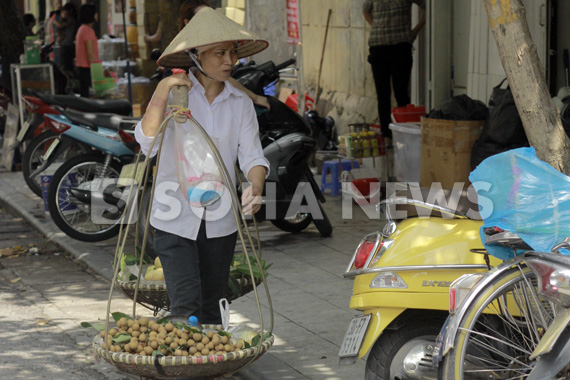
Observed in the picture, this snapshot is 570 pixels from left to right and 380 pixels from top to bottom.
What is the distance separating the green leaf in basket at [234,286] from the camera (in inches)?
198

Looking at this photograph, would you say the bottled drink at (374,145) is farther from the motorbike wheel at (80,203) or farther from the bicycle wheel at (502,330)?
the bicycle wheel at (502,330)

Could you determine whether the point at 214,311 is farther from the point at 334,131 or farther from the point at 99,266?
the point at 334,131

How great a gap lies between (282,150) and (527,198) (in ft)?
14.2

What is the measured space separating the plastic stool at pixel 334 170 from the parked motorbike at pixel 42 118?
7.29 feet

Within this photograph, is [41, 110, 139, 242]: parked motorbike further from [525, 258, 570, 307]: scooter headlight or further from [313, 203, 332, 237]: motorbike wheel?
[525, 258, 570, 307]: scooter headlight

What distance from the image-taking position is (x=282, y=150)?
25.5 ft

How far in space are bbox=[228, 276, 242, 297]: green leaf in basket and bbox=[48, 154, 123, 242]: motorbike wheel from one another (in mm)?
3488

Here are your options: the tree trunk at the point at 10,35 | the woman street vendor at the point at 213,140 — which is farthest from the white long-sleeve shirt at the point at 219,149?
the tree trunk at the point at 10,35

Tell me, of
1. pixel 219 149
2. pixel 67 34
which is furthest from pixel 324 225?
pixel 67 34

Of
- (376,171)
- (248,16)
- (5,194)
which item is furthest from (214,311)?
(248,16)

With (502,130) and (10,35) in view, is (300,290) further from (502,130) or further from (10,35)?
(10,35)

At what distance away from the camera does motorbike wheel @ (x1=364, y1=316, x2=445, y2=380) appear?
4.06 m

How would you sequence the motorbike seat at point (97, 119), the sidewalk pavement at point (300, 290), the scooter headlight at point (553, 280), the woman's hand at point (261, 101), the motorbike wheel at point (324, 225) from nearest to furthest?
the scooter headlight at point (553, 280) → the sidewalk pavement at point (300, 290) → the woman's hand at point (261, 101) → the motorbike wheel at point (324, 225) → the motorbike seat at point (97, 119)

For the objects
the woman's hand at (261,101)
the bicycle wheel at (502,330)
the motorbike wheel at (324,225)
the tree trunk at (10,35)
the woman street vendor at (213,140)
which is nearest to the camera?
the bicycle wheel at (502,330)
